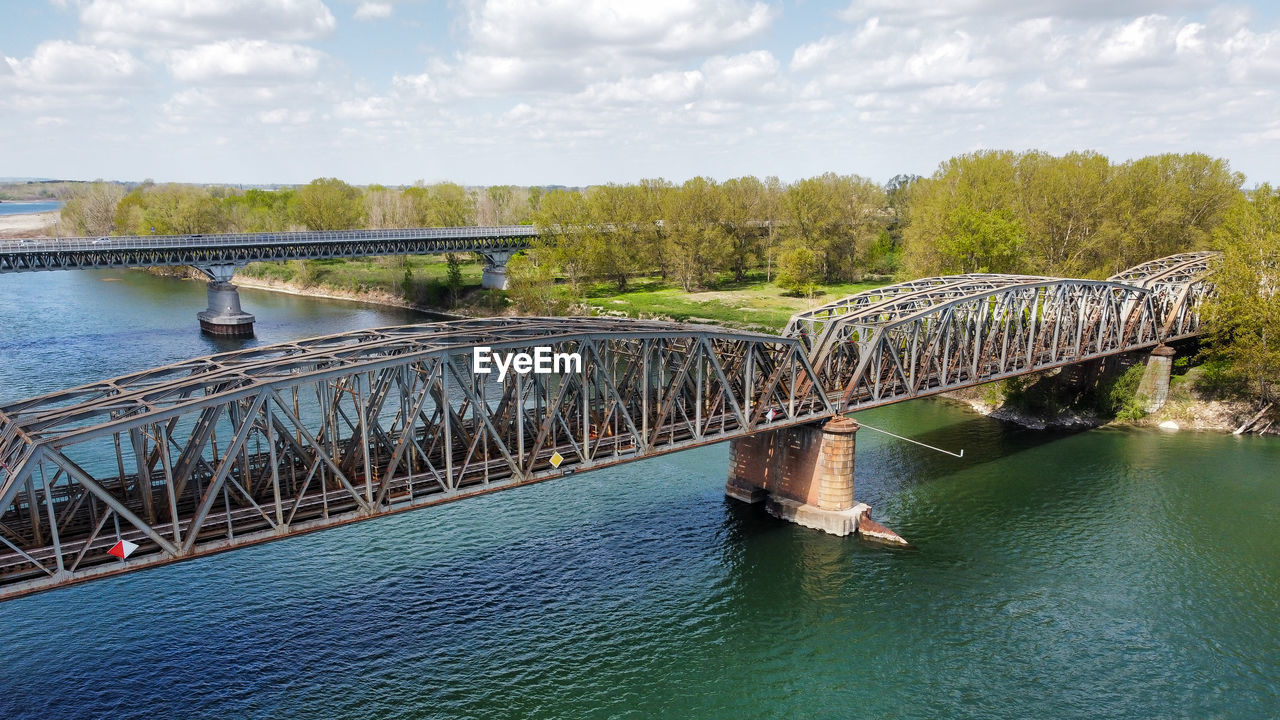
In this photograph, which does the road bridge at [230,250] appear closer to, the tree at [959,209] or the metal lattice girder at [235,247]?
the metal lattice girder at [235,247]

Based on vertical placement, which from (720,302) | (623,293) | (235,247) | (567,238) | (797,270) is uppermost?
(567,238)

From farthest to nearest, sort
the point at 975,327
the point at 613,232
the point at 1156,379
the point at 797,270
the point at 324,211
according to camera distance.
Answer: the point at 324,211 → the point at 613,232 → the point at 797,270 → the point at 1156,379 → the point at 975,327

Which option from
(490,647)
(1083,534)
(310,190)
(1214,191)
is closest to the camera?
(490,647)

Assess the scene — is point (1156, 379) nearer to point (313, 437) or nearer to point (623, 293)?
point (313, 437)

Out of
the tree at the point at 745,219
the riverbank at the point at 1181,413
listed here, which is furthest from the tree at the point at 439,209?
the riverbank at the point at 1181,413

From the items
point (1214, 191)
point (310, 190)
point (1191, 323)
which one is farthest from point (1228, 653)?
point (310, 190)

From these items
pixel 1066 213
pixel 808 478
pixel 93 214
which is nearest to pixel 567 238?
pixel 1066 213

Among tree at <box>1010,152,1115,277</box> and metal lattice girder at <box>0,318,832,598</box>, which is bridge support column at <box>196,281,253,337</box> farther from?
tree at <box>1010,152,1115,277</box>

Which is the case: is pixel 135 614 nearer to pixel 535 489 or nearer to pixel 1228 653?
pixel 535 489
